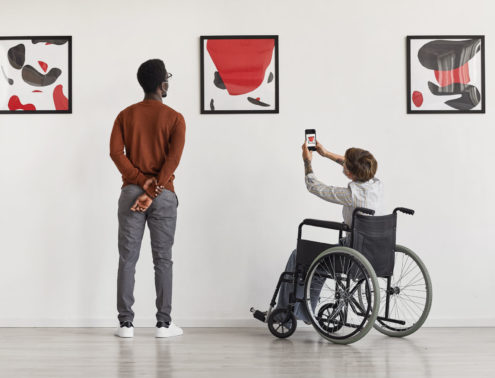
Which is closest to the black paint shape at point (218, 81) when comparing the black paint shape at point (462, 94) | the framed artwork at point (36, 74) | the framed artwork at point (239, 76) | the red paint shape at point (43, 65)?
the framed artwork at point (239, 76)

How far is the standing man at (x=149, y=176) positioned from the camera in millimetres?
2910

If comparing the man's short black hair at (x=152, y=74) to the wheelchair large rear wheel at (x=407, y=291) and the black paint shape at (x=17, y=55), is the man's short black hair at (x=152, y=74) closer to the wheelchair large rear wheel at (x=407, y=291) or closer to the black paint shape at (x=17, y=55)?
the black paint shape at (x=17, y=55)

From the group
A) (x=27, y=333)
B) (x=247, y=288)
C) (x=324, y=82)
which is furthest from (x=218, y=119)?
(x=27, y=333)

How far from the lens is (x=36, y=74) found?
11.0 ft

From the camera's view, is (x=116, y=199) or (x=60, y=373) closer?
(x=60, y=373)

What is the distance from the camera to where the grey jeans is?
9.59ft

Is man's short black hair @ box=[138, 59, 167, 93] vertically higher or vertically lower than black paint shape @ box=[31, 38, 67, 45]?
lower

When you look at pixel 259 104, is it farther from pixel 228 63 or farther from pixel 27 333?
pixel 27 333

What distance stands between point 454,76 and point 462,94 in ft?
0.39

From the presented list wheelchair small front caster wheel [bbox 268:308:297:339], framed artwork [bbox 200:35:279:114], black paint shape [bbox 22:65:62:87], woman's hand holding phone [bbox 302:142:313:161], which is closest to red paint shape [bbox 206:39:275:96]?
framed artwork [bbox 200:35:279:114]

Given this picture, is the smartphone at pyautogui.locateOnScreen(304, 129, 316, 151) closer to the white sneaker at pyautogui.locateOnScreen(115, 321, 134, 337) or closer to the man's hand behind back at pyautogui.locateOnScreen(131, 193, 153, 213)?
the man's hand behind back at pyautogui.locateOnScreen(131, 193, 153, 213)

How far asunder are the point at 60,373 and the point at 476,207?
2.46m

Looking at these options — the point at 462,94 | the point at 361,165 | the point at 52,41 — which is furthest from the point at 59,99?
the point at 462,94

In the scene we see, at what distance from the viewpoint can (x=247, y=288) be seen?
3.31 m
